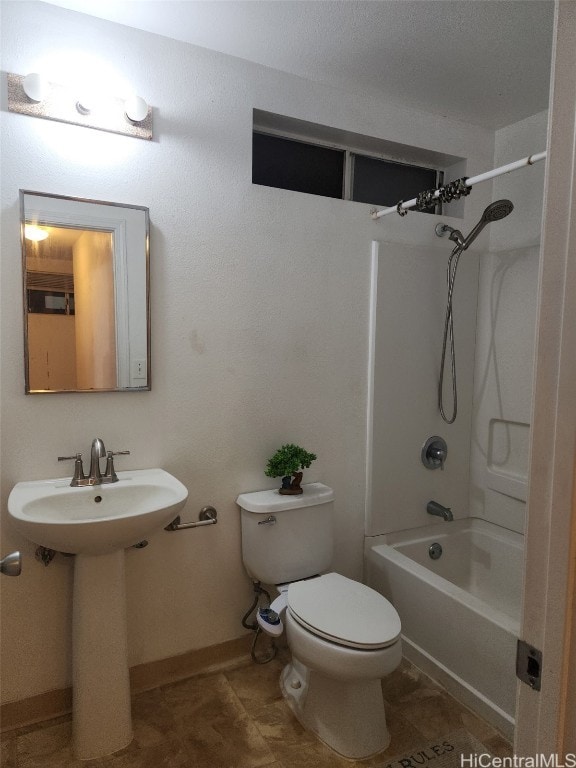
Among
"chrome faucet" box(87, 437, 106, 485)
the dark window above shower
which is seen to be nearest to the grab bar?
"chrome faucet" box(87, 437, 106, 485)

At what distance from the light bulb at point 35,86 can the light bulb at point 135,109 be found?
265 mm

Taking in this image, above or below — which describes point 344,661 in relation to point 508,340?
below

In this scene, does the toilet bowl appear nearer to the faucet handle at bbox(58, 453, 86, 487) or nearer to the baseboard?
the baseboard

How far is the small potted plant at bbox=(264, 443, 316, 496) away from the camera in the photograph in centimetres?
209

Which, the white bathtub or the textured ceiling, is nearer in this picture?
the textured ceiling

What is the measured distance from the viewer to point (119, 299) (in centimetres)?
187

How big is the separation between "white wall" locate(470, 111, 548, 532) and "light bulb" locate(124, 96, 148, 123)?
6.05 ft

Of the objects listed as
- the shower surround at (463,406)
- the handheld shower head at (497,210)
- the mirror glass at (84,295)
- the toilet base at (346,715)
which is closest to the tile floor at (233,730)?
the toilet base at (346,715)

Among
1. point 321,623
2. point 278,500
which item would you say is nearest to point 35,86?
point 278,500

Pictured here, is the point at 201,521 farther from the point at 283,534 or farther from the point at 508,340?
the point at 508,340

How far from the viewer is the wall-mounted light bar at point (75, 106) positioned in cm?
163

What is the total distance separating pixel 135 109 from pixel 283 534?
1.72 meters

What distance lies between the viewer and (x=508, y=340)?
2566 mm

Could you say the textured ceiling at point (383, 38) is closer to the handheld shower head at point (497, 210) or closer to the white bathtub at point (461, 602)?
the handheld shower head at point (497, 210)
